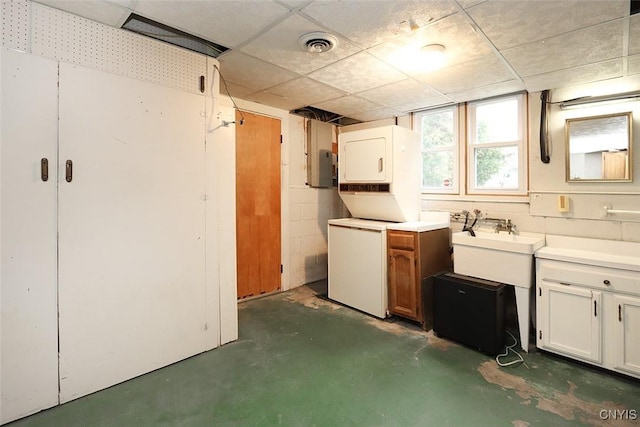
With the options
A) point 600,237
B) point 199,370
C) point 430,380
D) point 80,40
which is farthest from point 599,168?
point 80,40

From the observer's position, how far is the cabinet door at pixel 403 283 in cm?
313

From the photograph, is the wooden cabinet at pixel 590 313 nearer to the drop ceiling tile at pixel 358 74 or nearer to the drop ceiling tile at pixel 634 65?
the drop ceiling tile at pixel 634 65

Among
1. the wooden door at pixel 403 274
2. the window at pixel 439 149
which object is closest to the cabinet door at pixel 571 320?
the wooden door at pixel 403 274

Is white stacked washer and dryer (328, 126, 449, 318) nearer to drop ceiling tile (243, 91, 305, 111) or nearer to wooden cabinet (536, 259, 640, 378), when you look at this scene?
drop ceiling tile (243, 91, 305, 111)

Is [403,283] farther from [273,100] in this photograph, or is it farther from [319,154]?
[273,100]

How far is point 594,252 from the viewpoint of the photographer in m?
2.74

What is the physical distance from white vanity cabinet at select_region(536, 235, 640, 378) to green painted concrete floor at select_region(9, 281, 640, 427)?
16cm

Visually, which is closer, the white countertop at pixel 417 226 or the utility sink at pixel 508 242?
the utility sink at pixel 508 242

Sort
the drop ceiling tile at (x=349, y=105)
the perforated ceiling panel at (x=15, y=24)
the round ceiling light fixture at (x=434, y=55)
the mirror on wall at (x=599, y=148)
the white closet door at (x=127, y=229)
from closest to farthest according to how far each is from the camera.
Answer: the perforated ceiling panel at (x=15, y=24)
the white closet door at (x=127, y=229)
the round ceiling light fixture at (x=434, y=55)
the mirror on wall at (x=599, y=148)
the drop ceiling tile at (x=349, y=105)

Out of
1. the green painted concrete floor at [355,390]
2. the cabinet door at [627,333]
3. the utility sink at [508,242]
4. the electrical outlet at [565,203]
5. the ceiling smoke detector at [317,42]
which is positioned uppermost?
the ceiling smoke detector at [317,42]

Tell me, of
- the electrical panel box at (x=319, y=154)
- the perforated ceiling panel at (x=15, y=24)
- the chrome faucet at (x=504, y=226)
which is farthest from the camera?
the electrical panel box at (x=319, y=154)

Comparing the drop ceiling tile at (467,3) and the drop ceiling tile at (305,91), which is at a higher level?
the drop ceiling tile at (305,91)

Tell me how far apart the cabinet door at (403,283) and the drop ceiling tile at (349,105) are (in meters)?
1.72

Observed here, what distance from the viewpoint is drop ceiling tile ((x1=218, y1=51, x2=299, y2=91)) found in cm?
256
